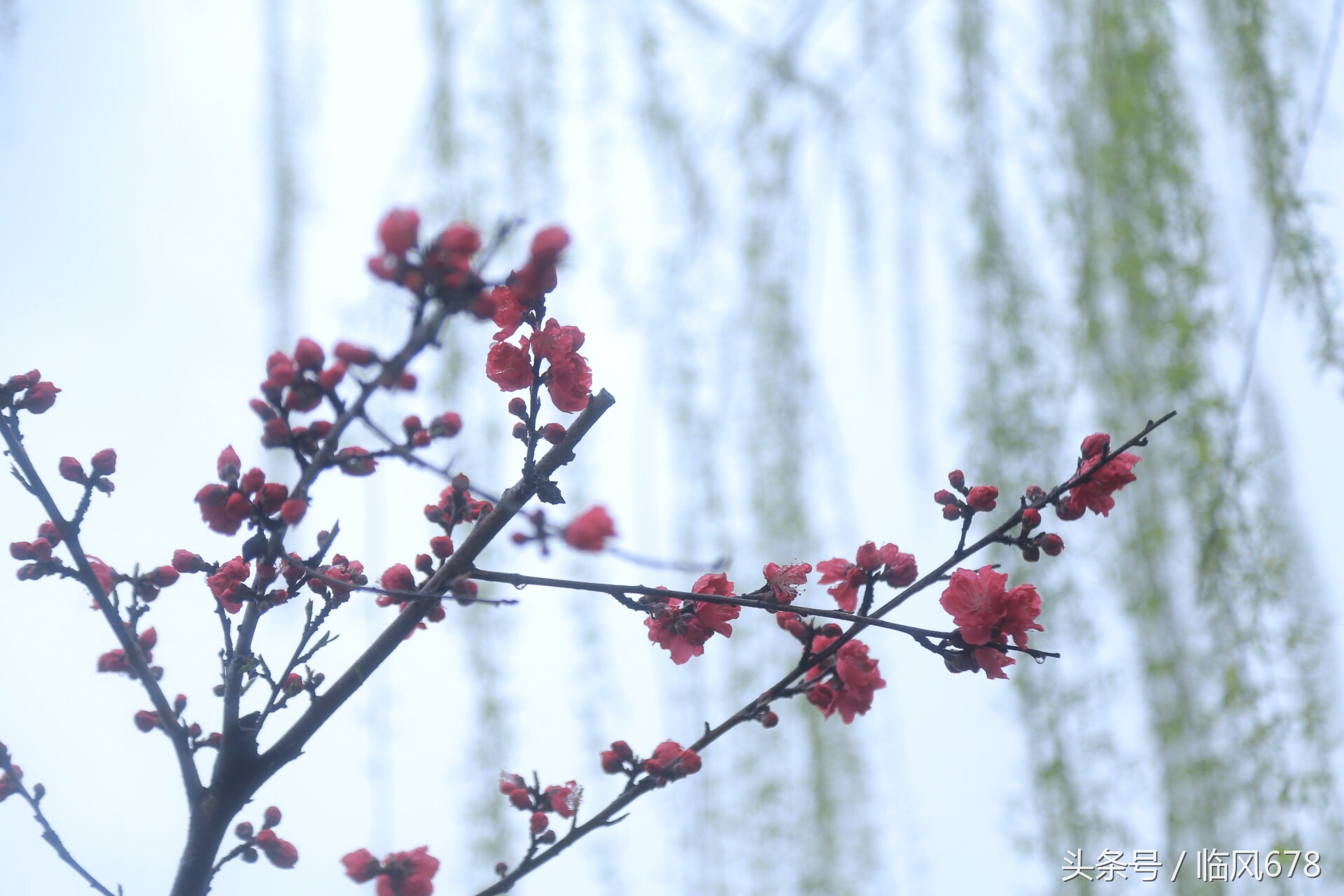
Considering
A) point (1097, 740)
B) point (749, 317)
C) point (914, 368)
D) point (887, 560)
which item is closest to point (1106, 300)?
point (914, 368)

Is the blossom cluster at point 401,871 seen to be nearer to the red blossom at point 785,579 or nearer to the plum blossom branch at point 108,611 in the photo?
the plum blossom branch at point 108,611

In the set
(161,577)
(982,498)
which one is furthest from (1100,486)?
(161,577)

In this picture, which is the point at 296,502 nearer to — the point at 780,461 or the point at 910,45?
the point at 780,461

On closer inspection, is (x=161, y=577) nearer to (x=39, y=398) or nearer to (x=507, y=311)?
(x=39, y=398)

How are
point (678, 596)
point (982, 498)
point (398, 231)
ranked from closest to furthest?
point (398, 231) < point (678, 596) < point (982, 498)

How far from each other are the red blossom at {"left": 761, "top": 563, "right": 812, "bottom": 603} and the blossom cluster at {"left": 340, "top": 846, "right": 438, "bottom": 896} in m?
0.22

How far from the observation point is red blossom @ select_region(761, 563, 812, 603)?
0.60 meters

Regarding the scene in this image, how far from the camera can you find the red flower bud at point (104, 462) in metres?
0.58

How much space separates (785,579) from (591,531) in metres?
0.20

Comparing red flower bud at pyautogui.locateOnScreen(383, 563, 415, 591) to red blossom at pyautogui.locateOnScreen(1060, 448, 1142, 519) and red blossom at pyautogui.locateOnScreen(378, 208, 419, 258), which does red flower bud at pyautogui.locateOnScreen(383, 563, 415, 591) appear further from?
red blossom at pyautogui.locateOnScreen(1060, 448, 1142, 519)

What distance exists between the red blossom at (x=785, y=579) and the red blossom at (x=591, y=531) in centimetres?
17

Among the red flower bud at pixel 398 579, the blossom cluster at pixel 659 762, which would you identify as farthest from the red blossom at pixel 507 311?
the blossom cluster at pixel 659 762

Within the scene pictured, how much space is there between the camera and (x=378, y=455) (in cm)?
47

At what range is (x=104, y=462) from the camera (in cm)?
58
